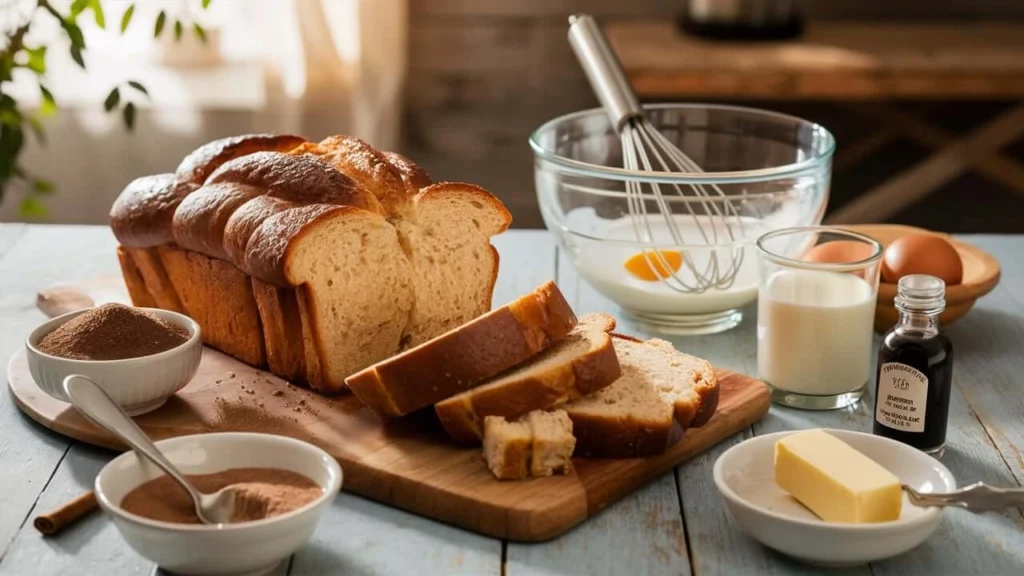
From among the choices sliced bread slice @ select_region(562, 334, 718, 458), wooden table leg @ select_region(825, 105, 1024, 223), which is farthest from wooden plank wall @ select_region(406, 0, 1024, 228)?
sliced bread slice @ select_region(562, 334, 718, 458)

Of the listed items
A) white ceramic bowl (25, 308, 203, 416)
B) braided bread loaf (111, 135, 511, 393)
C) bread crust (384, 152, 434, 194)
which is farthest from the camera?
bread crust (384, 152, 434, 194)

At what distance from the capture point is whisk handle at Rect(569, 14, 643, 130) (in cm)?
180

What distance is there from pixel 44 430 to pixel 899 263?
118 centimetres

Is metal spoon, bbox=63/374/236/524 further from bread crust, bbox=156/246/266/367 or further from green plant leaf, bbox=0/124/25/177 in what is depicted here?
green plant leaf, bbox=0/124/25/177

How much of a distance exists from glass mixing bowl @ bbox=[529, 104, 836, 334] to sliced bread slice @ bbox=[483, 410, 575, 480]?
489 mm

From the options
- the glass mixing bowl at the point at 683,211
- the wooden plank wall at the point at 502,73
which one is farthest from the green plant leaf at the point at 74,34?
the wooden plank wall at the point at 502,73

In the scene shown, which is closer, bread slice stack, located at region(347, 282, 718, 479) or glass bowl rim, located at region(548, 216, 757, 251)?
bread slice stack, located at region(347, 282, 718, 479)

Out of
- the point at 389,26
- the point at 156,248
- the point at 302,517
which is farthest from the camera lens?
the point at 389,26

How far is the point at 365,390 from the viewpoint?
1.34m

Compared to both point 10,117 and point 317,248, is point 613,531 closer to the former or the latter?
point 317,248

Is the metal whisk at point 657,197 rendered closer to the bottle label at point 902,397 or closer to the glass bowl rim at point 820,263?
the glass bowl rim at point 820,263

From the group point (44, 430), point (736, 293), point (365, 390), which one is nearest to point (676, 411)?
point (365, 390)

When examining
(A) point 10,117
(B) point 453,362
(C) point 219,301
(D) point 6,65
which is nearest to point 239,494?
(B) point 453,362

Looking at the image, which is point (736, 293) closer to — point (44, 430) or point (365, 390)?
point (365, 390)
